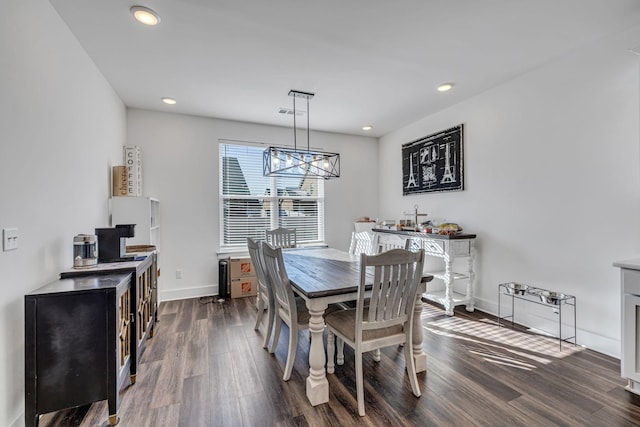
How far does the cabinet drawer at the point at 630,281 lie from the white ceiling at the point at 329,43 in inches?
73.1

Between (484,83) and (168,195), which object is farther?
(168,195)

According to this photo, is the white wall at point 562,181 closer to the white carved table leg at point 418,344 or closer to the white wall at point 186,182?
the white carved table leg at point 418,344

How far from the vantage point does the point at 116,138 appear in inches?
135

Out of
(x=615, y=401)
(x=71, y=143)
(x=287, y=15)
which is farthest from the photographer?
(x=71, y=143)

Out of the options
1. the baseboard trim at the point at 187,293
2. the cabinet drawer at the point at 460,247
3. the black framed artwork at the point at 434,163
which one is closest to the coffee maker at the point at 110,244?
the baseboard trim at the point at 187,293

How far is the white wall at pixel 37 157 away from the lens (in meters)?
1.56

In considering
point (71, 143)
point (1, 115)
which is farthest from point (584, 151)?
point (71, 143)

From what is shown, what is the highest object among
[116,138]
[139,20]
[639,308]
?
[139,20]

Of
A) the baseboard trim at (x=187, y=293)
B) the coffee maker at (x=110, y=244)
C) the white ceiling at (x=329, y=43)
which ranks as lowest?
the baseboard trim at (x=187, y=293)

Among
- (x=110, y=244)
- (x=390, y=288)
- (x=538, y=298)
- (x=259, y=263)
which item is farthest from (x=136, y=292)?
(x=538, y=298)

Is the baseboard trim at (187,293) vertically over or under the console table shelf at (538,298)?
under

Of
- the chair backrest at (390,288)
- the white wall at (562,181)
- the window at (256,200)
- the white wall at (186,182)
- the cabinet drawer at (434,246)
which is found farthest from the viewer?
the window at (256,200)

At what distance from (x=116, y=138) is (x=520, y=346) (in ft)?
15.8

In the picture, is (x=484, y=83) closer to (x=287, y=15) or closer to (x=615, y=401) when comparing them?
(x=287, y=15)
